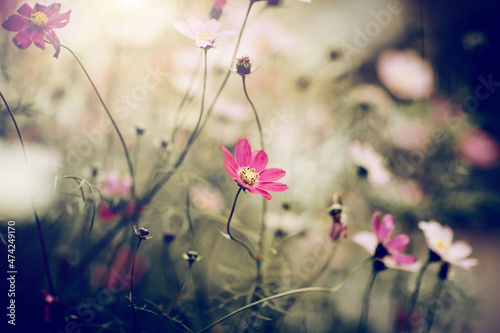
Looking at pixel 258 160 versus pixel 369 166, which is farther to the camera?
pixel 369 166

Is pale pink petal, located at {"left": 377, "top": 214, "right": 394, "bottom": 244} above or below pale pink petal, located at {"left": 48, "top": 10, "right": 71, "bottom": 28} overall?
below

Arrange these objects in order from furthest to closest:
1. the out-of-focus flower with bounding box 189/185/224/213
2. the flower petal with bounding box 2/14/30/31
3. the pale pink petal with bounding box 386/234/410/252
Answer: the out-of-focus flower with bounding box 189/185/224/213, the pale pink petal with bounding box 386/234/410/252, the flower petal with bounding box 2/14/30/31

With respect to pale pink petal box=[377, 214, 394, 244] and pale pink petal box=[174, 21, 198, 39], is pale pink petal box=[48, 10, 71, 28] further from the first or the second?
pale pink petal box=[377, 214, 394, 244]

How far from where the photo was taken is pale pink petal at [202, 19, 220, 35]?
37 centimetres

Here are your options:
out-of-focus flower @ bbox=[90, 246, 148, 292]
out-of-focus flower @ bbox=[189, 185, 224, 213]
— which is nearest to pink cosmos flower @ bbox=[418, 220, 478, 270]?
out-of-focus flower @ bbox=[189, 185, 224, 213]

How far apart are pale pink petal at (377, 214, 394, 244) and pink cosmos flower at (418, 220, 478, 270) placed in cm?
5

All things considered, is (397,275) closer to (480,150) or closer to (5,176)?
(480,150)

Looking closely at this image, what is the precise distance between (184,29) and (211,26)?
0.10ft

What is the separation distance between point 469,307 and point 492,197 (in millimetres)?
301

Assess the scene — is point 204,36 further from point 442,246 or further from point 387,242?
point 442,246

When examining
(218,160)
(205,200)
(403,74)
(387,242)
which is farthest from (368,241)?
(403,74)

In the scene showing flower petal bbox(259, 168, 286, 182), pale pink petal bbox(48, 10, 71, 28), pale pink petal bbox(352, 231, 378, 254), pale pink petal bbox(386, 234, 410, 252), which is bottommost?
pale pink petal bbox(386, 234, 410, 252)

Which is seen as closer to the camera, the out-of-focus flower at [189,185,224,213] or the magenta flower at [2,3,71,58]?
the magenta flower at [2,3,71,58]

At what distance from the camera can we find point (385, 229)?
0.43 m
